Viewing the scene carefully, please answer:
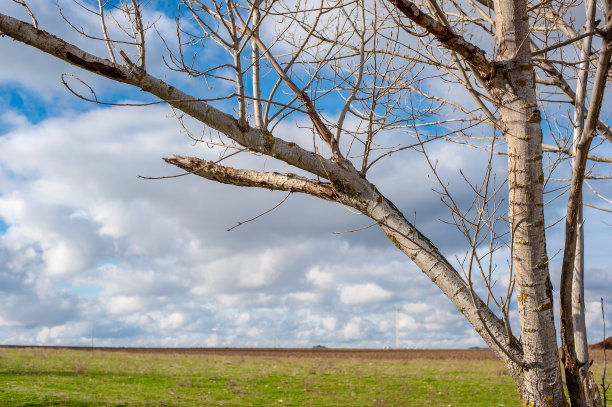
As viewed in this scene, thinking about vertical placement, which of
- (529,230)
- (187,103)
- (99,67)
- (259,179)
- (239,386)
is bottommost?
(239,386)

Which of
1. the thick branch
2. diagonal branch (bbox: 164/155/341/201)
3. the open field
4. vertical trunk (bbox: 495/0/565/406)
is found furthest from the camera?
the open field

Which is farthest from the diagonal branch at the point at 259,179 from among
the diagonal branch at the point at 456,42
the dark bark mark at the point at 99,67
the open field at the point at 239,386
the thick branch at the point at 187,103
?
the open field at the point at 239,386

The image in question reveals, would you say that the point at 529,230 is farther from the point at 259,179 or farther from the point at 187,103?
the point at 187,103

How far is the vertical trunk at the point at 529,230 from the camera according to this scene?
10.8 ft

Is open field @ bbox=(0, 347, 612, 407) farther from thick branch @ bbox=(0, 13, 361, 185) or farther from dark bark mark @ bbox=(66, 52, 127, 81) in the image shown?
dark bark mark @ bbox=(66, 52, 127, 81)

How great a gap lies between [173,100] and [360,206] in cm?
155

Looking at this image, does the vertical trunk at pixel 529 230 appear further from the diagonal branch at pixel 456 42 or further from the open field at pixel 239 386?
the open field at pixel 239 386

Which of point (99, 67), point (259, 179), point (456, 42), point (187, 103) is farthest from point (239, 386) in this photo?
point (456, 42)

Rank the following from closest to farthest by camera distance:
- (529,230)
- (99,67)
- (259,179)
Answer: (99,67) → (529,230) → (259,179)

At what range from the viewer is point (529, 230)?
3314 mm

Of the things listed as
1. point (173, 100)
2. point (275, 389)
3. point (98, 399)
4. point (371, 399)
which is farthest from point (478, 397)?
point (173, 100)

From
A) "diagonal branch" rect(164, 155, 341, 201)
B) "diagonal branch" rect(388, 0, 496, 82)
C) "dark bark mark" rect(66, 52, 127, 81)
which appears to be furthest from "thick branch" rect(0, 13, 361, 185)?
"diagonal branch" rect(388, 0, 496, 82)

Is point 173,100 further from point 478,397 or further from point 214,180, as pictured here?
point 478,397

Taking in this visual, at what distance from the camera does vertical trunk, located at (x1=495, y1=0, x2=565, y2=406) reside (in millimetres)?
3305
